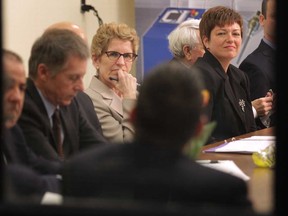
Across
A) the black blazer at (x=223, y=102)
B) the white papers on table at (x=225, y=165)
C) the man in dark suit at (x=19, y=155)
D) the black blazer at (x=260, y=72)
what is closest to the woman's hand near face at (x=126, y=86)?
the black blazer at (x=223, y=102)

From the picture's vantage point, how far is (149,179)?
1260 millimetres

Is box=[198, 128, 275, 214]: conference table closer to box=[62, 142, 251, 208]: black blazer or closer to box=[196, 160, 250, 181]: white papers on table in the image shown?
box=[196, 160, 250, 181]: white papers on table

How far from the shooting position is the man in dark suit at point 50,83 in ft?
7.59

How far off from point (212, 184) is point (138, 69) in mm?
4363

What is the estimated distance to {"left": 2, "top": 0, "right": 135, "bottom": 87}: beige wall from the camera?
4.61m

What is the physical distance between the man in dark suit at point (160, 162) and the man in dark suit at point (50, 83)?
89 cm

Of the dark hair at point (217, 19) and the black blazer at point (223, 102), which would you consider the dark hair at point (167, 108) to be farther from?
the dark hair at point (217, 19)

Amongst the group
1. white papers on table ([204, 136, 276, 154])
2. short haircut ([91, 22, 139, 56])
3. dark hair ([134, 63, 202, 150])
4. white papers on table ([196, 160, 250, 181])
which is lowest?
white papers on table ([204, 136, 276, 154])

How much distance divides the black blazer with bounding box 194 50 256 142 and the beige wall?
49.4 inches

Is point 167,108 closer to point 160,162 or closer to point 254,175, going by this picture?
point 160,162

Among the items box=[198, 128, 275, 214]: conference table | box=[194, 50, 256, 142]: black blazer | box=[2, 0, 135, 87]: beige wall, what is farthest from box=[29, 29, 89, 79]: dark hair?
box=[2, 0, 135, 87]: beige wall

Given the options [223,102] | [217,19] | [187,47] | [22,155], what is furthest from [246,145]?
[22,155]

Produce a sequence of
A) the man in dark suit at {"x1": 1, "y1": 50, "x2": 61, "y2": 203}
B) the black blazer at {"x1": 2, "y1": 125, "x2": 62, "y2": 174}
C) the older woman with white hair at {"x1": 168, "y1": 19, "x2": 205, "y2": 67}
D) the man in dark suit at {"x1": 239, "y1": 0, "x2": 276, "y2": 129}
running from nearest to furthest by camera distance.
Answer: the man in dark suit at {"x1": 1, "y1": 50, "x2": 61, "y2": 203} < the black blazer at {"x1": 2, "y1": 125, "x2": 62, "y2": 174} < the older woman with white hair at {"x1": 168, "y1": 19, "x2": 205, "y2": 67} < the man in dark suit at {"x1": 239, "y1": 0, "x2": 276, "y2": 129}

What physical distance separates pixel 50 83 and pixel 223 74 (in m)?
1.37
